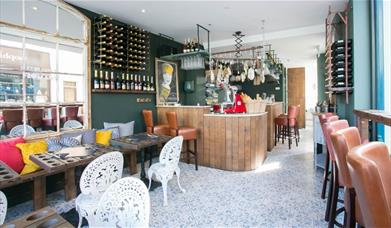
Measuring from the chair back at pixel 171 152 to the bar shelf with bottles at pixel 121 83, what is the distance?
2.17 m

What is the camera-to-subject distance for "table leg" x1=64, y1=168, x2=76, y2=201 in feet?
10.1

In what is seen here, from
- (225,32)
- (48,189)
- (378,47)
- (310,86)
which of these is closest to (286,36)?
(225,32)

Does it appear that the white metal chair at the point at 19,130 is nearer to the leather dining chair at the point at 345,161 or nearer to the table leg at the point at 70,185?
the table leg at the point at 70,185

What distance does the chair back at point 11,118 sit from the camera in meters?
3.26

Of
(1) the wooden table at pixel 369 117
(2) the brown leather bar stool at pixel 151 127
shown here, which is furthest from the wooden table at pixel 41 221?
(2) the brown leather bar stool at pixel 151 127

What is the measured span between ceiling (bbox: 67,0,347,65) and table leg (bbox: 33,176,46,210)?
9.49ft

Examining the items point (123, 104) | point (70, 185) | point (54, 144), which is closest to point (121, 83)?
point (123, 104)

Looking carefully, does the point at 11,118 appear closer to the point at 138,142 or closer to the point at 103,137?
the point at 103,137

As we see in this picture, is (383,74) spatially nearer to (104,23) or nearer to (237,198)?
(237,198)

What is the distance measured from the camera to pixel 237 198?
10.1 feet

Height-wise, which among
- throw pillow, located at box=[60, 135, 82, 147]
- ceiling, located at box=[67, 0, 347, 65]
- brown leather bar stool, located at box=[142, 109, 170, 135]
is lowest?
throw pillow, located at box=[60, 135, 82, 147]

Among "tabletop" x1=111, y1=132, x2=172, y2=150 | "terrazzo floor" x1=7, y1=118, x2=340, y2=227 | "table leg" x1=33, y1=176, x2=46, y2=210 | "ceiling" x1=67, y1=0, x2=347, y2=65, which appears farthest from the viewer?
"ceiling" x1=67, y1=0, x2=347, y2=65

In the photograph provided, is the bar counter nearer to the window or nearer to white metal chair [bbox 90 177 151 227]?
the window

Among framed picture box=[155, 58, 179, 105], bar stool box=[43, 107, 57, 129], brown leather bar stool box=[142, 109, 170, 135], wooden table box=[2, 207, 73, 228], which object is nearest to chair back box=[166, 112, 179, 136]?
brown leather bar stool box=[142, 109, 170, 135]
